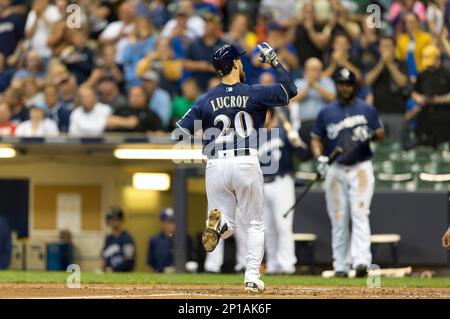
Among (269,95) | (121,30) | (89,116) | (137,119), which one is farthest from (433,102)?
(269,95)

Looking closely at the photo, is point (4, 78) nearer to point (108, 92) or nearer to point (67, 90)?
point (67, 90)

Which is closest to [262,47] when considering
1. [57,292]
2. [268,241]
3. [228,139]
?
[228,139]

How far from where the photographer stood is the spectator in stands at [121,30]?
19391mm

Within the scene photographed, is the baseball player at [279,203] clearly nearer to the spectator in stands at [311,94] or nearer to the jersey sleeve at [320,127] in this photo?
the jersey sleeve at [320,127]

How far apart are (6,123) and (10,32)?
2.76 meters


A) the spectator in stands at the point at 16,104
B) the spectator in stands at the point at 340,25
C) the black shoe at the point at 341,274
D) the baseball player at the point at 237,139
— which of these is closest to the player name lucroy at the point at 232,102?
the baseball player at the point at 237,139

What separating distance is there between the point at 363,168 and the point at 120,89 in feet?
17.9

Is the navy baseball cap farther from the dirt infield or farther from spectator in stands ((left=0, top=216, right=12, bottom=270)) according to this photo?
the dirt infield

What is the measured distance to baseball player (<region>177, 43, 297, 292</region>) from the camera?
37.3 feet

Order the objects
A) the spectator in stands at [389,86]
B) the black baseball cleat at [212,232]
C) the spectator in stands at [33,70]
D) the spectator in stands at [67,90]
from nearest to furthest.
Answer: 1. the black baseball cleat at [212,232]
2. the spectator in stands at [389,86]
3. the spectator in stands at [67,90]
4. the spectator in stands at [33,70]

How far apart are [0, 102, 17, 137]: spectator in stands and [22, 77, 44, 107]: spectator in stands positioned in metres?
0.48

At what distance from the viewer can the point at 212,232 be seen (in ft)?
36.5

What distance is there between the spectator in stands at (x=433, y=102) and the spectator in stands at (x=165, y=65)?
11.0ft

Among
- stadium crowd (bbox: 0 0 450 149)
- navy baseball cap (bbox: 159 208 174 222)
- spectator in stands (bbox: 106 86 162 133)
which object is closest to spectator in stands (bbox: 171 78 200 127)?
stadium crowd (bbox: 0 0 450 149)
